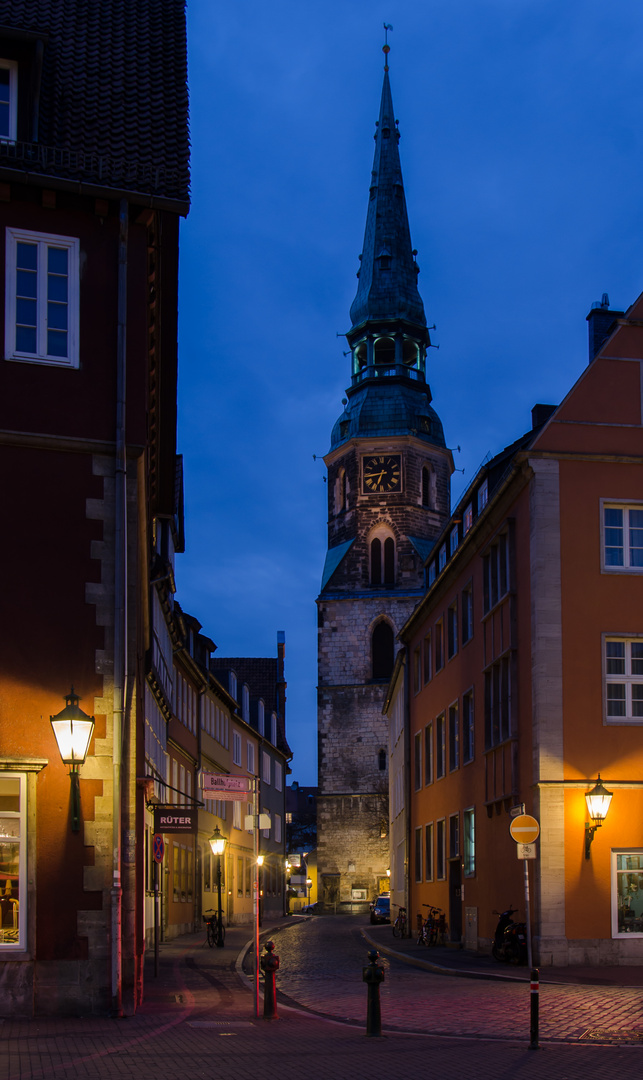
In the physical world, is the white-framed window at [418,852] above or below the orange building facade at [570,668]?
below

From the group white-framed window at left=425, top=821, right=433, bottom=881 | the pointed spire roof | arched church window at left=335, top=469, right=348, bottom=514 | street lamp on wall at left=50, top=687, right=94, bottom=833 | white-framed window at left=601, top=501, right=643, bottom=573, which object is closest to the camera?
street lamp on wall at left=50, top=687, right=94, bottom=833

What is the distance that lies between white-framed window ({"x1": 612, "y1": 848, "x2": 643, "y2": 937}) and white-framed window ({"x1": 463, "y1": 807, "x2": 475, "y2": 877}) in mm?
7184

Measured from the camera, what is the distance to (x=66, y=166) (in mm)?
15539

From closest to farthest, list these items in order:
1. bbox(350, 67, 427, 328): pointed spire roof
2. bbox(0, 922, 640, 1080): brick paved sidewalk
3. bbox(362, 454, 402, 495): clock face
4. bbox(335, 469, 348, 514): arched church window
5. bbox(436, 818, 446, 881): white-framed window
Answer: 1. bbox(0, 922, 640, 1080): brick paved sidewalk
2. bbox(436, 818, 446, 881): white-framed window
3. bbox(362, 454, 402, 495): clock face
4. bbox(335, 469, 348, 514): arched church window
5. bbox(350, 67, 427, 328): pointed spire roof

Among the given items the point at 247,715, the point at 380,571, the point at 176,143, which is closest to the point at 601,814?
the point at 176,143

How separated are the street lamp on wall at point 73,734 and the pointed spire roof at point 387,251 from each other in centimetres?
8321

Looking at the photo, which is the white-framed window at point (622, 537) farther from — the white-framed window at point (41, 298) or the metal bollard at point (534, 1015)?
the metal bollard at point (534, 1015)

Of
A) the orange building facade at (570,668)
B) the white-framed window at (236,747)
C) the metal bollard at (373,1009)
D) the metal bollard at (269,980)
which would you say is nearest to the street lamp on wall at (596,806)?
the orange building facade at (570,668)

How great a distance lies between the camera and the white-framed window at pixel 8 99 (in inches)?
626

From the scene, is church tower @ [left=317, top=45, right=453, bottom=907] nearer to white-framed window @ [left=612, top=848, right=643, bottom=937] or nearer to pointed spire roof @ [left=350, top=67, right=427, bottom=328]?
pointed spire roof @ [left=350, top=67, right=427, bottom=328]

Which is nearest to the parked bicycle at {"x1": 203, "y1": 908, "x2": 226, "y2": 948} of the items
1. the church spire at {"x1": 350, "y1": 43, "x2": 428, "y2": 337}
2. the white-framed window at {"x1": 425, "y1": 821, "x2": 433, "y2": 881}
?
the white-framed window at {"x1": 425, "y1": 821, "x2": 433, "y2": 881}

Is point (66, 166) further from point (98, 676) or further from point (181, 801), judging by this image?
point (181, 801)

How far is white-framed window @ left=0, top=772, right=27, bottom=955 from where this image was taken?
14.3m

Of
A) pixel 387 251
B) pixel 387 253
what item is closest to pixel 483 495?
pixel 387 253
